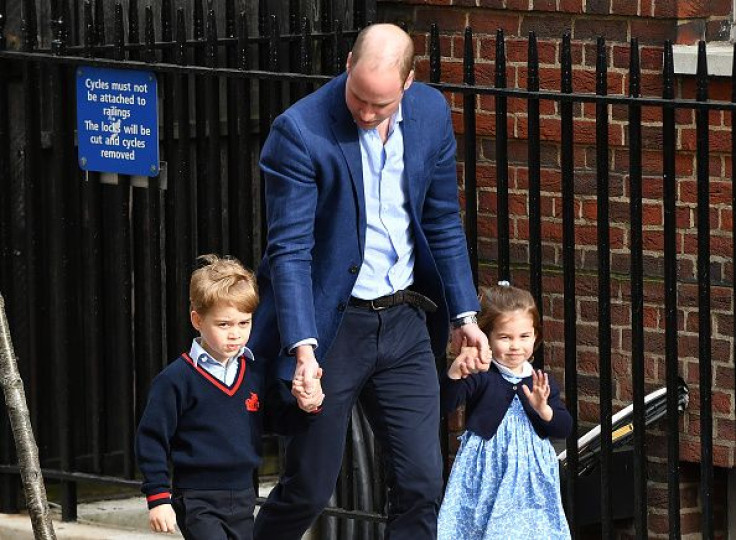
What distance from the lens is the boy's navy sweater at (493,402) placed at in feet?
19.2

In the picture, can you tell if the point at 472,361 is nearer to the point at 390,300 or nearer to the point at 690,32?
the point at 390,300

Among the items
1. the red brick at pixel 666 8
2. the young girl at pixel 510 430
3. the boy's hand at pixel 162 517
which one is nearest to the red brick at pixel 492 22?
the red brick at pixel 666 8

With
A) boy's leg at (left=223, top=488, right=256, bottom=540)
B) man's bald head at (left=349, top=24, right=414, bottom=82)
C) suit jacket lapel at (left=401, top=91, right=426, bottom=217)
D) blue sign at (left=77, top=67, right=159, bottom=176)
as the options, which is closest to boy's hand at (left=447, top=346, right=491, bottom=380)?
suit jacket lapel at (left=401, top=91, right=426, bottom=217)

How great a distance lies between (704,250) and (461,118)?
1.82 metres

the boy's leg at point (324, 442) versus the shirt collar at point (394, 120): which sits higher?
the shirt collar at point (394, 120)

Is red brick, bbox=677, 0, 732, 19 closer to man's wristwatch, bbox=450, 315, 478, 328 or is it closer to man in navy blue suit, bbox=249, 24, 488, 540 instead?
man in navy blue suit, bbox=249, 24, 488, 540

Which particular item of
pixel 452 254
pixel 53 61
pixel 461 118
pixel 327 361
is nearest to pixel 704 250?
pixel 452 254

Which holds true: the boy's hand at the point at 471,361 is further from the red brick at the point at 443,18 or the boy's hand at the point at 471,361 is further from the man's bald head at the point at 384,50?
the red brick at the point at 443,18

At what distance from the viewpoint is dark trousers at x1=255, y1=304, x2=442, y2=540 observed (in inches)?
219

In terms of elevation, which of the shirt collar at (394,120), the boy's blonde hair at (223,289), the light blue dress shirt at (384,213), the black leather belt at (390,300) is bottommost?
the black leather belt at (390,300)

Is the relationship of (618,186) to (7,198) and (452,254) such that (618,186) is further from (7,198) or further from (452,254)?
(7,198)

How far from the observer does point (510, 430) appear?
5.89m

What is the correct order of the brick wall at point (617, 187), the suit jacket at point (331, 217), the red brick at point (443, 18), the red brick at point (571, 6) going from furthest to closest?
the red brick at point (443, 18), the red brick at point (571, 6), the brick wall at point (617, 187), the suit jacket at point (331, 217)

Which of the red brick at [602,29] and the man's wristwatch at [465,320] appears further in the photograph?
the red brick at [602,29]
